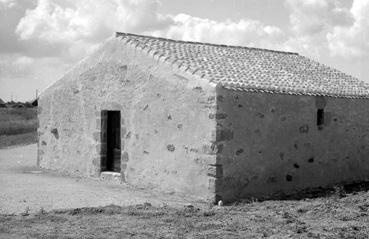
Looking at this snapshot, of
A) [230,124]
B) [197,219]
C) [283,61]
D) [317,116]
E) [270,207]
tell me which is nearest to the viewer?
[197,219]

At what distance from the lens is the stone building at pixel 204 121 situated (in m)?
10.2

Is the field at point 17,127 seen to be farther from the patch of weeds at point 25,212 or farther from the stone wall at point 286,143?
the stone wall at point 286,143

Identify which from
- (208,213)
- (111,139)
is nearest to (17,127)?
(111,139)

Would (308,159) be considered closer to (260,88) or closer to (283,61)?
(260,88)

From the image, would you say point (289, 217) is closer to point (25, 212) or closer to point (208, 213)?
point (208, 213)

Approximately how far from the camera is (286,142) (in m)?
11.3

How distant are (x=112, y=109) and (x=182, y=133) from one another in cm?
261

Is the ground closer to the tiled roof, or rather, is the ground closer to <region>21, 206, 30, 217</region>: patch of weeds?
<region>21, 206, 30, 217</region>: patch of weeds

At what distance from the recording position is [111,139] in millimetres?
13016

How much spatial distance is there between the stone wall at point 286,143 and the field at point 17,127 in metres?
14.1

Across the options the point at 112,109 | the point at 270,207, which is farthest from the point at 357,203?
the point at 112,109

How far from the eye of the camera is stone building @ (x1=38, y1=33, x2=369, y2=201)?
1023 centimetres

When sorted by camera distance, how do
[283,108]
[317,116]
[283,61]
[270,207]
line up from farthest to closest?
1. [283,61]
2. [317,116]
3. [283,108]
4. [270,207]

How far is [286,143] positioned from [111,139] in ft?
14.1
